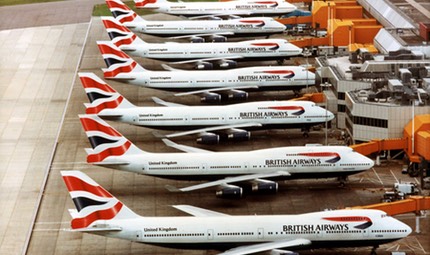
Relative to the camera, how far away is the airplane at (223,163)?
112438mm

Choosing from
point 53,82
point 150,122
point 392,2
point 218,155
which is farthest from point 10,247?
point 392,2

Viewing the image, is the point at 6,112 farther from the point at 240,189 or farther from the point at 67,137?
the point at 240,189

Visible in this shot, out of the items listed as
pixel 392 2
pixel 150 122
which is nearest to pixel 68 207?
pixel 150 122

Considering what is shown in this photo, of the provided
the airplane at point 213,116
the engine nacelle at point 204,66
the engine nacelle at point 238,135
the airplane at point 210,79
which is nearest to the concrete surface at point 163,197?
the engine nacelle at point 238,135

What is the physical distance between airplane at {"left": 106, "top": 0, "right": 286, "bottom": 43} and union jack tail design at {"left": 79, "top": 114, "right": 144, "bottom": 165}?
6754 centimetres

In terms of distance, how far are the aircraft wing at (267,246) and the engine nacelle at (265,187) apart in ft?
57.5

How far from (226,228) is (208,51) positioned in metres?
73.5

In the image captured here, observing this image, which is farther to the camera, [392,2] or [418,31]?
[392,2]

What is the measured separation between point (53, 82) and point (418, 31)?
51098 millimetres

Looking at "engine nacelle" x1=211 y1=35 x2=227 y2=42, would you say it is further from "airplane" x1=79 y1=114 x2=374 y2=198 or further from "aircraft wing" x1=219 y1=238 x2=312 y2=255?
"aircraft wing" x1=219 y1=238 x2=312 y2=255

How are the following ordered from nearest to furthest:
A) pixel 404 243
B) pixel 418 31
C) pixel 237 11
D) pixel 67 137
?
pixel 404 243 → pixel 67 137 → pixel 418 31 → pixel 237 11

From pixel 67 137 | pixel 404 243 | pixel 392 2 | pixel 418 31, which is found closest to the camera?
pixel 404 243

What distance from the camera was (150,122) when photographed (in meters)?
131

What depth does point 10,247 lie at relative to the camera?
103062mm
